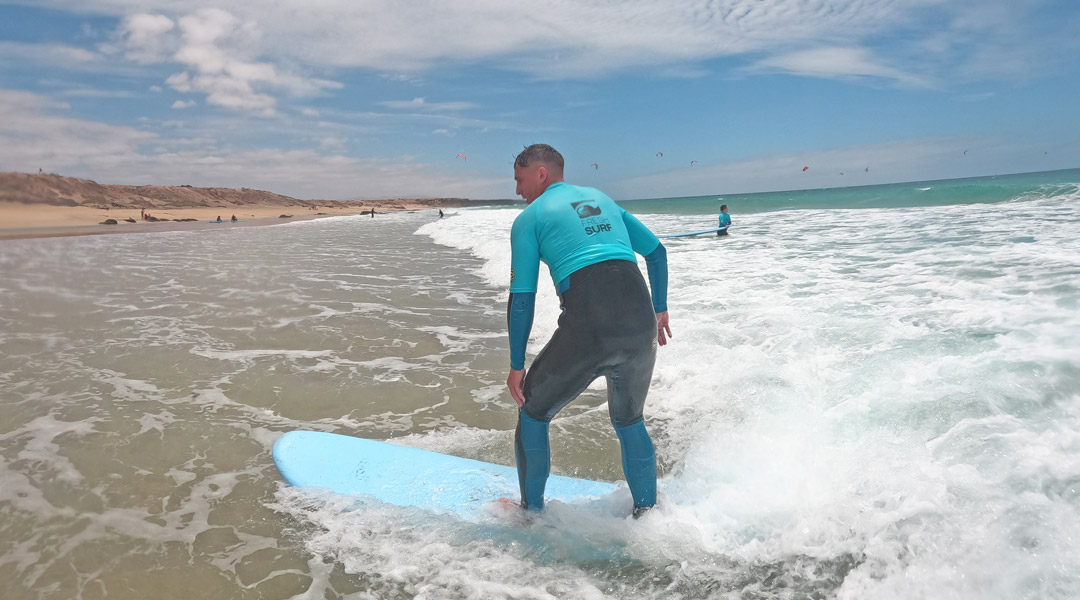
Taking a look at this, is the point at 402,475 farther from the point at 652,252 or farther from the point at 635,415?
the point at 652,252

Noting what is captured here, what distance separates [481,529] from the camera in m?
3.05

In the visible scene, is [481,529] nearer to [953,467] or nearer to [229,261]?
[953,467]

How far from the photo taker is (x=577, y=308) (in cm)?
271

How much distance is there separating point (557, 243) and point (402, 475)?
1.89m

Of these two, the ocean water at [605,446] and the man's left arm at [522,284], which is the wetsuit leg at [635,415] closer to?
the ocean water at [605,446]

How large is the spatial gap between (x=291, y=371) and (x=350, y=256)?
40.7 feet

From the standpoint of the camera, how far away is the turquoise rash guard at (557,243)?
8.90 ft

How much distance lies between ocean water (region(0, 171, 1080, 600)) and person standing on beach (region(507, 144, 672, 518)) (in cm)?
61

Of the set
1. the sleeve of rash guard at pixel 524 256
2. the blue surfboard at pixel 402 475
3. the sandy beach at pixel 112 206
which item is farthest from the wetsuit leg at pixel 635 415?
the sandy beach at pixel 112 206

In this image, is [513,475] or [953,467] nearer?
[953,467]

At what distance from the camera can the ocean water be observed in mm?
2646

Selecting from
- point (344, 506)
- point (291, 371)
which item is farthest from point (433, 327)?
point (344, 506)

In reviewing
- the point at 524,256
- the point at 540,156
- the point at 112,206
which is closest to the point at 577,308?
the point at 524,256

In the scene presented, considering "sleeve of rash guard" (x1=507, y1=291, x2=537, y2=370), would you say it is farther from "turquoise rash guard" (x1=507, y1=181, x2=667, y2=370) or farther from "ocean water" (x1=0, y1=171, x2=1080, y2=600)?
"ocean water" (x1=0, y1=171, x2=1080, y2=600)
